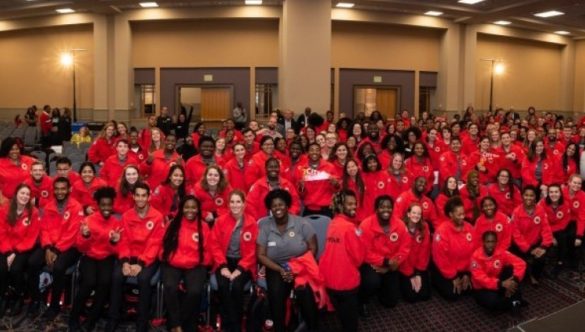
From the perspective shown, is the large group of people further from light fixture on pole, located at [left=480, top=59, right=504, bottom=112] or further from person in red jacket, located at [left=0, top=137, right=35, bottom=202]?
light fixture on pole, located at [left=480, top=59, right=504, bottom=112]

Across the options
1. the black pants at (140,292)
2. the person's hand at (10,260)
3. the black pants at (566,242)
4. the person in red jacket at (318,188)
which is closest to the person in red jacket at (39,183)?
the person's hand at (10,260)

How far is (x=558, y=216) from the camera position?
6188 mm

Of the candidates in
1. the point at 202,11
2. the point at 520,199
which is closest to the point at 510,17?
the point at 202,11

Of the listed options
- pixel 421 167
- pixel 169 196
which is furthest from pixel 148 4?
pixel 421 167

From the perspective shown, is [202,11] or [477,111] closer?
[202,11]

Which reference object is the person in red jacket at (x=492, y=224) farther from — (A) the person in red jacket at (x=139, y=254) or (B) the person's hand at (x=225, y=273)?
(A) the person in red jacket at (x=139, y=254)

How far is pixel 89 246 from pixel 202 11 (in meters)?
12.3

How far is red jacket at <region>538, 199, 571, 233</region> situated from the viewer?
6.18 m

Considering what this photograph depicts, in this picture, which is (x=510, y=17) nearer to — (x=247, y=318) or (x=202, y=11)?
(x=202, y=11)

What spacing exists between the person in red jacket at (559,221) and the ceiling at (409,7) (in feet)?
33.8

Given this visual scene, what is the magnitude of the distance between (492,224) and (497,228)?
0.22 ft

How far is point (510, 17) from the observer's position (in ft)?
56.5

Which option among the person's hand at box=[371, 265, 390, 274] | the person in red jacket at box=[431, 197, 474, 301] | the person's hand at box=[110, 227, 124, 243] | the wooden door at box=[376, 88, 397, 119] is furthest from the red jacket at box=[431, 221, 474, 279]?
the wooden door at box=[376, 88, 397, 119]

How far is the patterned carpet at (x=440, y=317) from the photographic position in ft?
15.6
